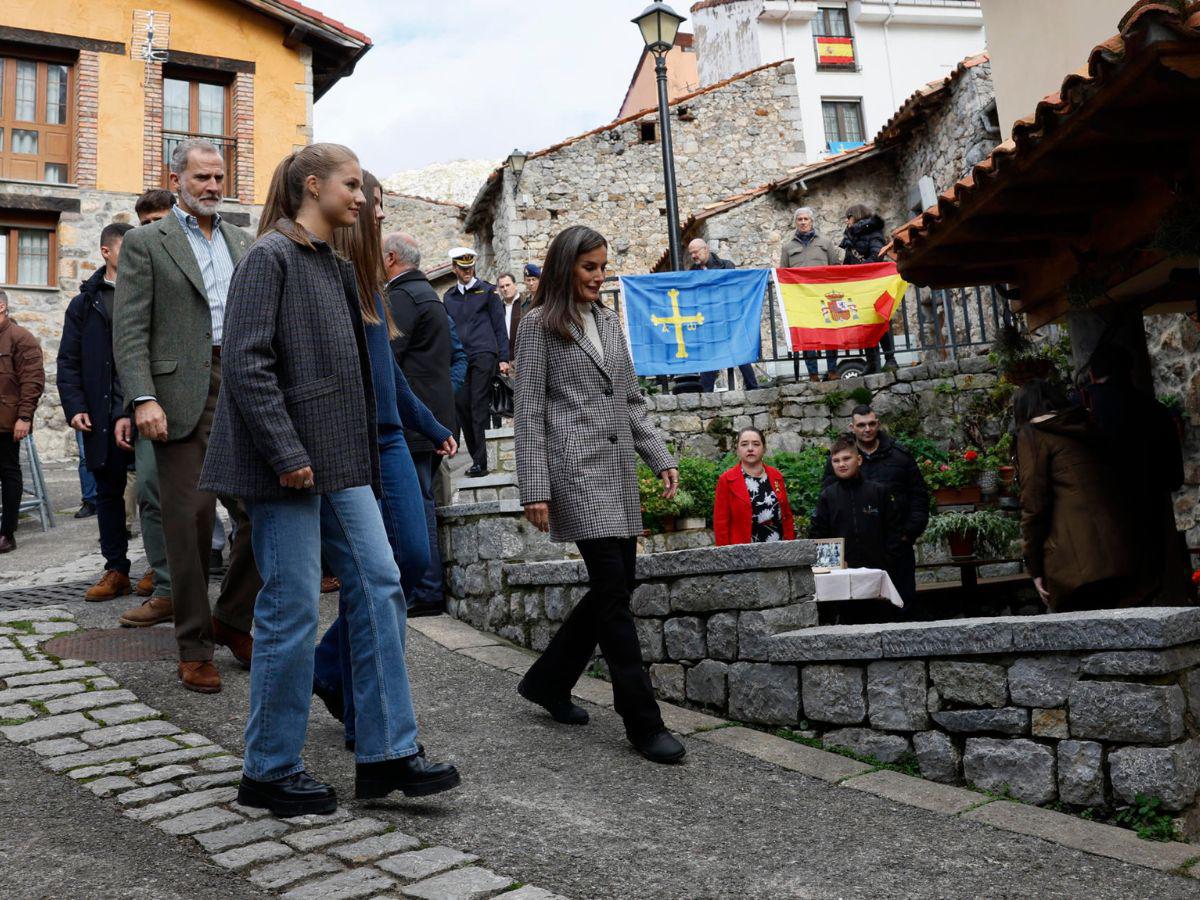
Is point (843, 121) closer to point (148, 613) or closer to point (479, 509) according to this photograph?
point (479, 509)

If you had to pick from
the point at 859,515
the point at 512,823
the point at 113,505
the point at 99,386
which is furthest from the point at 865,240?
the point at 512,823

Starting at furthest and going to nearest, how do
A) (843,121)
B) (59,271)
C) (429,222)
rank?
(843,121) < (429,222) < (59,271)

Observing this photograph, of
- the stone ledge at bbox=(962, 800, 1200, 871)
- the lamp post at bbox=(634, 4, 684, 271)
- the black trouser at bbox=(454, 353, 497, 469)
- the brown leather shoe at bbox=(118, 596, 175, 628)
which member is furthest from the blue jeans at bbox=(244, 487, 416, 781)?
the lamp post at bbox=(634, 4, 684, 271)

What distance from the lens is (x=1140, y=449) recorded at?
519cm

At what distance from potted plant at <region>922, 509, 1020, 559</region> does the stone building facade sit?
12.1 m

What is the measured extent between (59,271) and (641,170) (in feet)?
33.2

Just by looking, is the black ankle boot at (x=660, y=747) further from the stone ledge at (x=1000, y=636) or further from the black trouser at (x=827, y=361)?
the black trouser at (x=827, y=361)

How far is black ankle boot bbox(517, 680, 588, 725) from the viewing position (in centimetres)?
414

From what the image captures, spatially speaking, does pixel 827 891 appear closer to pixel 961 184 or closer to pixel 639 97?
pixel 961 184

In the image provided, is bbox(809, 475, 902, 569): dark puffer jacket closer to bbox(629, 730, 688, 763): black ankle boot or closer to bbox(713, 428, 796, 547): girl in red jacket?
bbox(713, 428, 796, 547): girl in red jacket

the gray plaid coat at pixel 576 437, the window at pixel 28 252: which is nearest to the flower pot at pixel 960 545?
the gray plaid coat at pixel 576 437

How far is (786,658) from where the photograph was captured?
4250 millimetres

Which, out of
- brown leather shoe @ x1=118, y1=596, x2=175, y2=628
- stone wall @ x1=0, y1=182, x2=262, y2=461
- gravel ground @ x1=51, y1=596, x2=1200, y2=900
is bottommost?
gravel ground @ x1=51, y1=596, x2=1200, y2=900

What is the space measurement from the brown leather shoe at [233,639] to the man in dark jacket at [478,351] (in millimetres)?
3746
